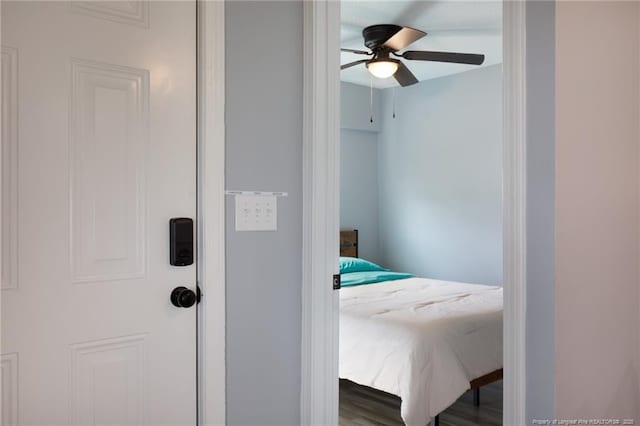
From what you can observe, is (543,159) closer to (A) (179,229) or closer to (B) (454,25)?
(A) (179,229)

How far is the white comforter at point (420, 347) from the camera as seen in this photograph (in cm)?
274

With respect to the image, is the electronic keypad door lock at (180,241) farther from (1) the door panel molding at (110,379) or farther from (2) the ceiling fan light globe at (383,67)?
(2) the ceiling fan light globe at (383,67)

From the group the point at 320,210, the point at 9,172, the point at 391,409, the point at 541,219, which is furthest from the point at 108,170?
the point at 391,409

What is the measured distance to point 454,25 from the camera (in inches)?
153

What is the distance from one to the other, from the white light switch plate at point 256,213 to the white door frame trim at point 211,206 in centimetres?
6

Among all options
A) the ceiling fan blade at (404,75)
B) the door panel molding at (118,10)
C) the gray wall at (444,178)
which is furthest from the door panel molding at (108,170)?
the gray wall at (444,178)

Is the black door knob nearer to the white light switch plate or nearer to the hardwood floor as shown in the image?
the white light switch plate

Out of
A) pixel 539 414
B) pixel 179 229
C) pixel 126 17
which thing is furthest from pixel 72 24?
pixel 539 414

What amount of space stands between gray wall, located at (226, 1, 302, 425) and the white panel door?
118mm

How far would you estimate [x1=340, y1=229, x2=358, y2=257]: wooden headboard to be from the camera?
224 inches

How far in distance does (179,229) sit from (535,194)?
1.34 meters

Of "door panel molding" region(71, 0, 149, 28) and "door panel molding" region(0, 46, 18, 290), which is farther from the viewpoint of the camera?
"door panel molding" region(71, 0, 149, 28)

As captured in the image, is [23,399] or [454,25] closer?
[23,399]

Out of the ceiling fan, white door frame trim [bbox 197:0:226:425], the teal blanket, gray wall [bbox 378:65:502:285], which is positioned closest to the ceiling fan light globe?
the ceiling fan
